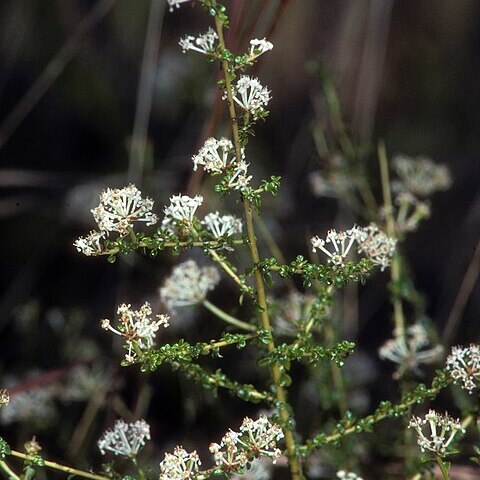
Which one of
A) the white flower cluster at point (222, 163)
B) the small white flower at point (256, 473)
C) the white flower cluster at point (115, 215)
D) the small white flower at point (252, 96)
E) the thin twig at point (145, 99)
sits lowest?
the small white flower at point (256, 473)

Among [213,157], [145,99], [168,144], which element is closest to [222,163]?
[213,157]

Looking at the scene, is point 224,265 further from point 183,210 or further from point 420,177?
point 420,177

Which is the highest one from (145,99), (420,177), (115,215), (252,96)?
(145,99)

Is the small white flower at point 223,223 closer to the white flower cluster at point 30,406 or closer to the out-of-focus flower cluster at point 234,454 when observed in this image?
the out-of-focus flower cluster at point 234,454

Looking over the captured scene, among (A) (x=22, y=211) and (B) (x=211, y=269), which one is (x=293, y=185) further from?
(B) (x=211, y=269)

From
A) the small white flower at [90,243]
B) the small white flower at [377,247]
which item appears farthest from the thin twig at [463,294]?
the small white flower at [90,243]

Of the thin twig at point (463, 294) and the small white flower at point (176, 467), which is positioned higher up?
the thin twig at point (463, 294)
